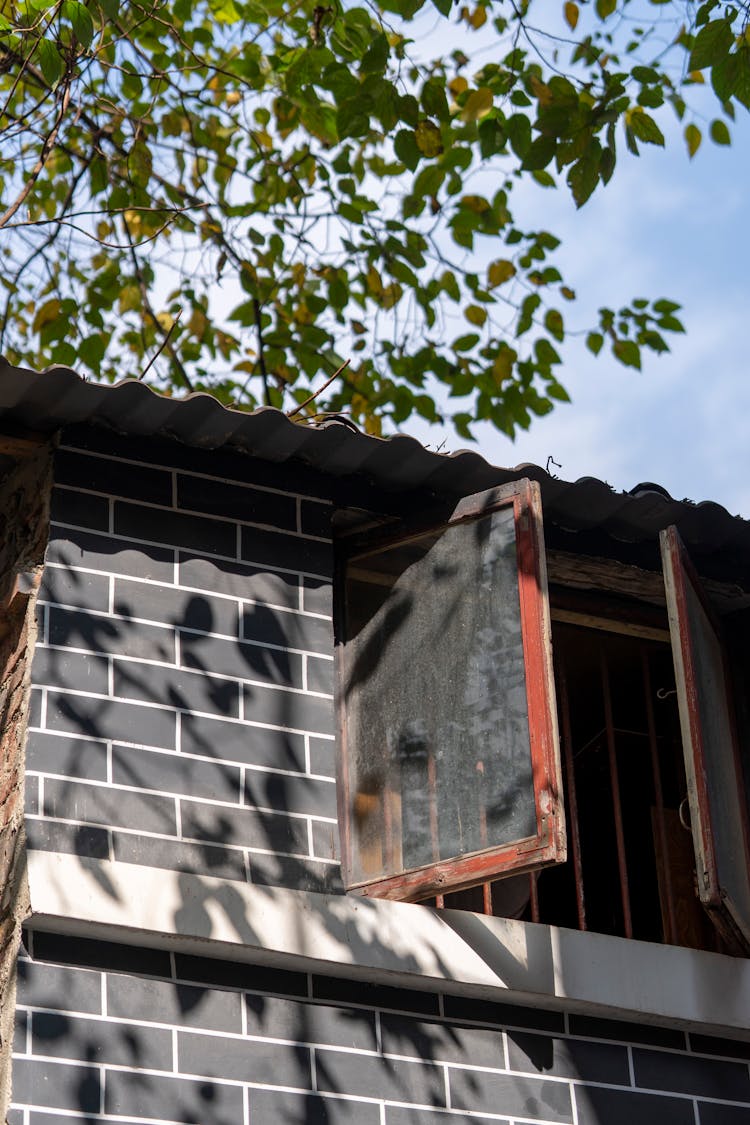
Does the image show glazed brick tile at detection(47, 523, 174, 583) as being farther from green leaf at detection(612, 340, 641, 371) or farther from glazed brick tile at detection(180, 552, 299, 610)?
green leaf at detection(612, 340, 641, 371)

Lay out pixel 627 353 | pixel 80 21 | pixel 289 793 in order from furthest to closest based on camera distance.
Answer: pixel 627 353, pixel 80 21, pixel 289 793

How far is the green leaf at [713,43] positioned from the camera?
6305mm

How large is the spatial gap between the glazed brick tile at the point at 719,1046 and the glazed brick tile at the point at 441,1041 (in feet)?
2.63

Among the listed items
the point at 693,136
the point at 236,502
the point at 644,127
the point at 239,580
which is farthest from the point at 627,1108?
the point at 693,136

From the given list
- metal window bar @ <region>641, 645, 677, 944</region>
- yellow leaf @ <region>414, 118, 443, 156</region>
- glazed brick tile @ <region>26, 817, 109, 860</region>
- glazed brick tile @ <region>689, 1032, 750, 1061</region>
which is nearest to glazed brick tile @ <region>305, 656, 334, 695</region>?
glazed brick tile @ <region>26, 817, 109, 860</region>

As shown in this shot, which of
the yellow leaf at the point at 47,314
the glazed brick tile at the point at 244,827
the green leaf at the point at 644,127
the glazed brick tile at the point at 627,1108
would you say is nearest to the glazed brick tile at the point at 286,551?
A: the glazed brick tile at the point at 244,827

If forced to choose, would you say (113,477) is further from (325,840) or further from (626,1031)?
(626,1031)

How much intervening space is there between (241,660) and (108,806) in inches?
29.2

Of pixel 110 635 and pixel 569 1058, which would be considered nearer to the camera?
pixel 110 635

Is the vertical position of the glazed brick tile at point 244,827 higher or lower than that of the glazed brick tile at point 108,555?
lower

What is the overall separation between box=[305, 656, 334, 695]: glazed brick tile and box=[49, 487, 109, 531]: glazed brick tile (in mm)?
840

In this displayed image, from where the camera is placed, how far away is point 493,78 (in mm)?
10445

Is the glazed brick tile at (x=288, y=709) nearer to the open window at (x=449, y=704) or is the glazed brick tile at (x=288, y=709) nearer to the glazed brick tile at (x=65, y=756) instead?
the open window at (x=449, y=704)

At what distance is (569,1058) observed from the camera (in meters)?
5.71
